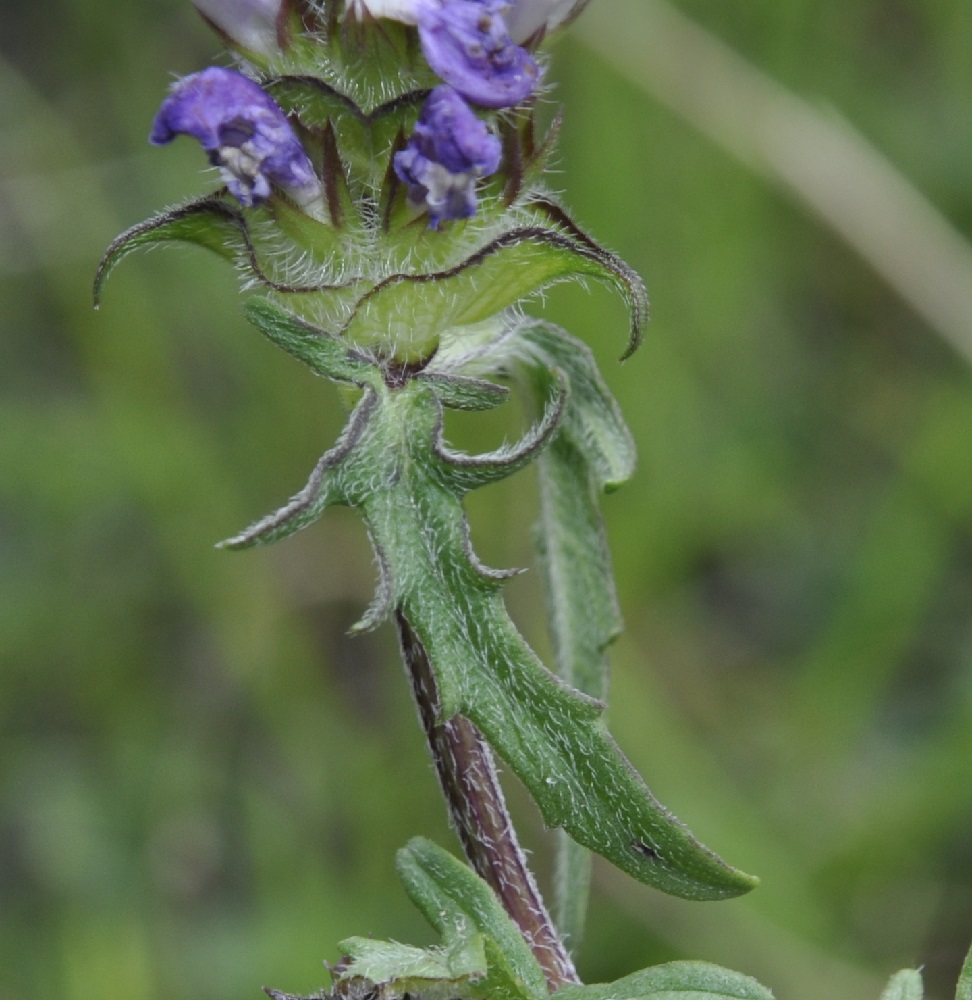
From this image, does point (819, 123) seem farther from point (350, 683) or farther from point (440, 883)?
point (440, 883)

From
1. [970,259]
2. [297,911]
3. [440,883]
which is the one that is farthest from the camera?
[970,259]

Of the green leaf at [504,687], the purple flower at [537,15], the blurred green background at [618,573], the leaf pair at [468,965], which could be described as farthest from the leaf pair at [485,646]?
the blurred green background at [618,573]

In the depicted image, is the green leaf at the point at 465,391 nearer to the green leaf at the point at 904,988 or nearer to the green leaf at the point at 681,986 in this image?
the green leaf at the point at 681,986

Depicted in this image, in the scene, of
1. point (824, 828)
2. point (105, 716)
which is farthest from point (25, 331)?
point (824, 828)

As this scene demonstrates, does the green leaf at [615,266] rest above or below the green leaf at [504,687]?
above

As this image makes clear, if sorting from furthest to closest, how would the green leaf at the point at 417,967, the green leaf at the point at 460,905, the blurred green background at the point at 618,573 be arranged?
the blurred green background at the point at 618,573, the green leaf at the point at 460,905, the green leaf at the point at 417,967

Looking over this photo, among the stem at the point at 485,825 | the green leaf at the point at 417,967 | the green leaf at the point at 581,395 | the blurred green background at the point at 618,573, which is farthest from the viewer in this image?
the blurred green background at the point at 618,573

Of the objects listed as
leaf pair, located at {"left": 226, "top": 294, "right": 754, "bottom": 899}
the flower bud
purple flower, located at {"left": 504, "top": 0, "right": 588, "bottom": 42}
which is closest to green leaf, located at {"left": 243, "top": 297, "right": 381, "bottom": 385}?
leaf pair, located at {"left": 226, "top": 294, "right": 754, "bottom": 899}
